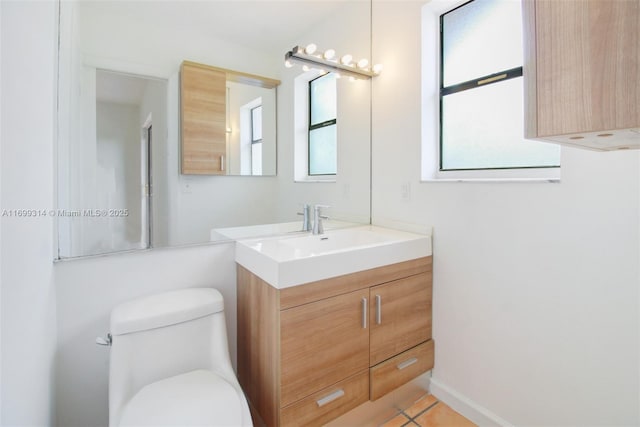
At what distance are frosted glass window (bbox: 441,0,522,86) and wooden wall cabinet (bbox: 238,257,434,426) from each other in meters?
1.04

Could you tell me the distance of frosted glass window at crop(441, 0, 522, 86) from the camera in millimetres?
1471

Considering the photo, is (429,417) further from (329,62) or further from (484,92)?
(329,62)

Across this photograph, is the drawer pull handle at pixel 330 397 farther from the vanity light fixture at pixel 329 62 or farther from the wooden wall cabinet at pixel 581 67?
the vanity light fixture at pixel 329 62

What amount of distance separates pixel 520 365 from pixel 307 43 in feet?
6.52

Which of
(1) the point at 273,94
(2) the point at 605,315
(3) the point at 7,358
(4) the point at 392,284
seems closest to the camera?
(3) the point at 7,358

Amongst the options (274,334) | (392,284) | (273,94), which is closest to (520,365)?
(392,284)

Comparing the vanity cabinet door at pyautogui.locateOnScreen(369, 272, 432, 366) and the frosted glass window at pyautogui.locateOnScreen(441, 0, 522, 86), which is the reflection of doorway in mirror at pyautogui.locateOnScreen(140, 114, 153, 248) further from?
the frosted glass window at pyautogui.locateOnScreen(441, 0, 522, 86)

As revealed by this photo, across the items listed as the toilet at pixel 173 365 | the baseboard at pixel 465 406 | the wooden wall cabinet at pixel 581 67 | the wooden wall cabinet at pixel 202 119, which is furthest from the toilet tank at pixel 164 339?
the wooden wall cabinet at pixel 581 67

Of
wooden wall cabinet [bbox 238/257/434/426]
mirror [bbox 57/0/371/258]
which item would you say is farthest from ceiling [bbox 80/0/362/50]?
wooden wall cabinet [bbox 238/257/434/426]

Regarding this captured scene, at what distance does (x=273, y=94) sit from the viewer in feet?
5.66

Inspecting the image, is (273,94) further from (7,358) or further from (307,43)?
(7,358)

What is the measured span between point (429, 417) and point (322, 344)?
0.81 m

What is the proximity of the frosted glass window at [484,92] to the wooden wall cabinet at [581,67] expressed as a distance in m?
1.07

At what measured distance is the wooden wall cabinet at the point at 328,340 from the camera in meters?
1.23
